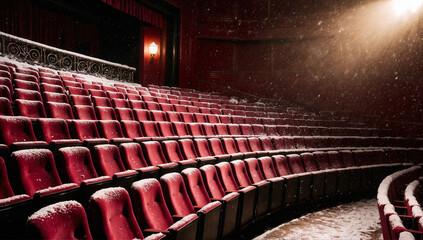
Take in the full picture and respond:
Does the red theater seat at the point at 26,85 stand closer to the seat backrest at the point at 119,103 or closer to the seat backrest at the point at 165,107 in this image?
the seat backrest at the point at 119,103

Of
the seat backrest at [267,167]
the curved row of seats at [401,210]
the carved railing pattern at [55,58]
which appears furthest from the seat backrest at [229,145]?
the carved railing pattern at [55,58]

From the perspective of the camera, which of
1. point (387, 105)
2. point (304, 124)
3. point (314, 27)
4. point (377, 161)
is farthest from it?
point (314, 27)

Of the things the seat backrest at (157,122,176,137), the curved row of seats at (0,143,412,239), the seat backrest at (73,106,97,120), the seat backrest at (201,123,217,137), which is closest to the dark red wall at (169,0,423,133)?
the curved row of seats at (0,143,412,239)

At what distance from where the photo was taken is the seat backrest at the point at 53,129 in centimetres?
70

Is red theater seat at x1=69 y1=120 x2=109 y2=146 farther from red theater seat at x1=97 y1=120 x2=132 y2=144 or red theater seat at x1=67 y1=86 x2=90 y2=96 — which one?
red theater seat at x1=67 y1=86 x2=90 y2=96

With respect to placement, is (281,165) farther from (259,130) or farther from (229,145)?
(259,130)

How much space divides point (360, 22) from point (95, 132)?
2222mm

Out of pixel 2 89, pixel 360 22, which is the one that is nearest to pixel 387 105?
pixel 360 22

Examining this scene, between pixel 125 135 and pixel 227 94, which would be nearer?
pixel 125 135

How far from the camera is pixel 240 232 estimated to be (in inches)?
A: 28.3

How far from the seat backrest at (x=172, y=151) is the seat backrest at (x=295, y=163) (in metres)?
0.37

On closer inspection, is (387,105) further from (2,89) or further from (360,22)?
(2,89)

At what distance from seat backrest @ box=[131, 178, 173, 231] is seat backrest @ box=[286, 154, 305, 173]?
597 mm

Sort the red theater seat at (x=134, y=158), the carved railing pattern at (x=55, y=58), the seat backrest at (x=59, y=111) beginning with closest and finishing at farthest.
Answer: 1. the red theater seat at (x=134, y=158)
2. the seat backrest at (x=59, y=111)
3. the carved railing pattern at (x=55, y=58)
